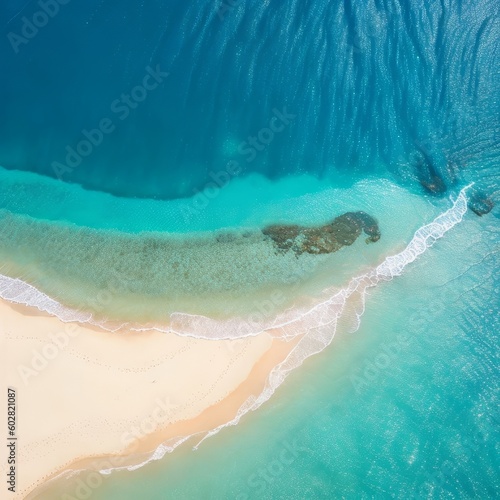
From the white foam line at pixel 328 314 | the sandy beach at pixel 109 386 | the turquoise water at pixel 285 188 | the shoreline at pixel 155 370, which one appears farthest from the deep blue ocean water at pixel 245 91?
the sandy beach at pixel 109 386

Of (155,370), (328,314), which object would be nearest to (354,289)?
(328,314)

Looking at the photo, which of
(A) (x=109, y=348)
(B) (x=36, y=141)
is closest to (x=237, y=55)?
(B) (x=36, y=141)

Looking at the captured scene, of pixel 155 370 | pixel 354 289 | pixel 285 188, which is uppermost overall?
pixel 285 188

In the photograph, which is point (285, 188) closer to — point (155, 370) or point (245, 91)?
point (245, 91)

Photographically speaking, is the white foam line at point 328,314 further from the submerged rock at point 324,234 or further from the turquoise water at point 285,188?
the submerged rock at point 324,234

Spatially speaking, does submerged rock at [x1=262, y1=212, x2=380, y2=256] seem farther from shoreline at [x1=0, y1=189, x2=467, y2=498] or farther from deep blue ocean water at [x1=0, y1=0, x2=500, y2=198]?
shoreline at [x1=0, y1=189, x2=467, y2=498]

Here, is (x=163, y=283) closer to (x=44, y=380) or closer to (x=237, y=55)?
(x=44, y=380)
